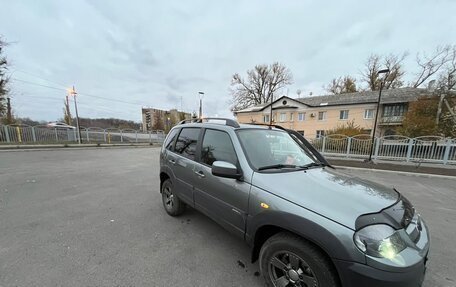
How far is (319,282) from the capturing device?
5.11 ft

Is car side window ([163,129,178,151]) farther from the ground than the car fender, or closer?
farther from the ground

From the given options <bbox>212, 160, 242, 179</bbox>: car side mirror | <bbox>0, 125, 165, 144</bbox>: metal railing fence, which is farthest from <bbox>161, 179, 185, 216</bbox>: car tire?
<bbox>0, 125, 165, 144</bbox>: metal railing fence

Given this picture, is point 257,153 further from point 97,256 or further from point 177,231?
point 97,256

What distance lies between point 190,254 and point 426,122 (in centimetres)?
2104

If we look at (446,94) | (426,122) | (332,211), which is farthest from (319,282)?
(446,94)

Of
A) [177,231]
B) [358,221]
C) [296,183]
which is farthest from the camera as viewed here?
[177,231]

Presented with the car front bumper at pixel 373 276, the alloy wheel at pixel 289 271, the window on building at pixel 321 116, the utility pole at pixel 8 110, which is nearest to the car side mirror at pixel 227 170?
the alloy wheel at pixel 289 271

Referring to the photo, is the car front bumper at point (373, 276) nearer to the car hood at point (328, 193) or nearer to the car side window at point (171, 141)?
the car hood at point (328, 193)

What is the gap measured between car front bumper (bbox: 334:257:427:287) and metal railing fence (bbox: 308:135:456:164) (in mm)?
13437

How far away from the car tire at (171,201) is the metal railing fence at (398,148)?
13.3m

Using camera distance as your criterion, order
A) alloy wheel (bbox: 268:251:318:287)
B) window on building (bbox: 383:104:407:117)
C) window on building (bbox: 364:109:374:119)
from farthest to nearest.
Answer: window on building (bbox: 364:109:374:119) < window on building (bbox: 383:104:407:117) < alloy wheel (bbox: 268:251:318:287)

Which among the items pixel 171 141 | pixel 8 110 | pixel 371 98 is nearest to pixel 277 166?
pixel 171 141

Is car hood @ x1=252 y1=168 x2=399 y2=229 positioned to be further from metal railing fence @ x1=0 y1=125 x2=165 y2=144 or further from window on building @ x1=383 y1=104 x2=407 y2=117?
window on building @ x1=383 y1=104 x2=407 y2=117

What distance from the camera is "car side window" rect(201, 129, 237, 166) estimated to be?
2457 millimetres
